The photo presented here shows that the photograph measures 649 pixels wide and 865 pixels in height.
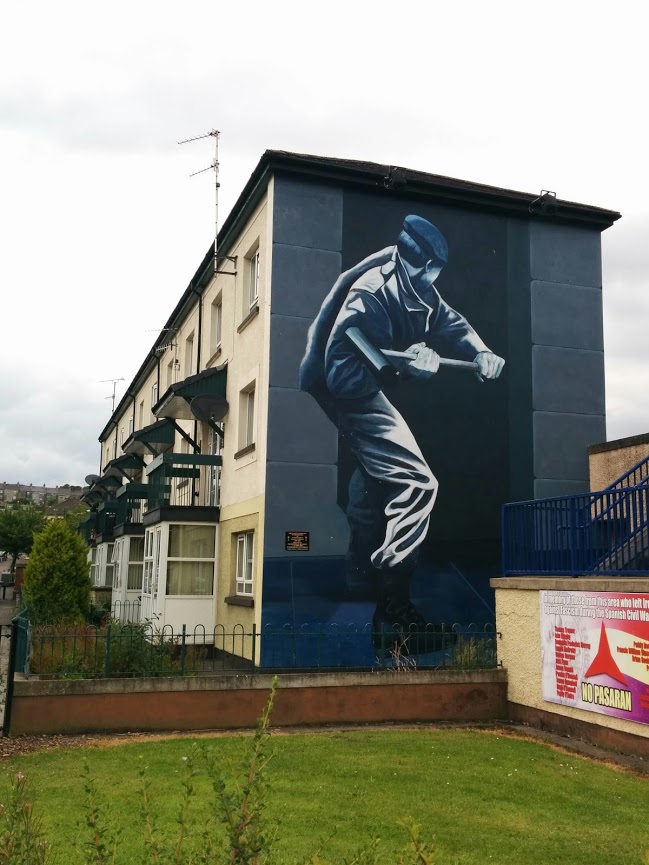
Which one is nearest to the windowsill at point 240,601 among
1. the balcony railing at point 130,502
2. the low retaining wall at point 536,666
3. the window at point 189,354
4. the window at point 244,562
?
the window at point 244,562

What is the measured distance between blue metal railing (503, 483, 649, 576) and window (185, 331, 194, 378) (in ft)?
43.6

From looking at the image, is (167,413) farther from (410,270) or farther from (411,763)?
(411,763)

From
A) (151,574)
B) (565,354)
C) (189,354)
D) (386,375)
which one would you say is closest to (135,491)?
(189,354)

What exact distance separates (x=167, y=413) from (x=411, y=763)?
1270cm

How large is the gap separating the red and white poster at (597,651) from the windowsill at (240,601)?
577 centimetres

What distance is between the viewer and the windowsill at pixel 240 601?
15.4 metres

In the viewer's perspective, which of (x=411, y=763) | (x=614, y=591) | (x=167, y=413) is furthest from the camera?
(x=167, y=413)

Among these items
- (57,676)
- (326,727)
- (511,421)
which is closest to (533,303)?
(511,421)

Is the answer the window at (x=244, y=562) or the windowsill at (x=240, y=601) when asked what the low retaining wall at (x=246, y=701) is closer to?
the windowsill at (x=240, y=601)

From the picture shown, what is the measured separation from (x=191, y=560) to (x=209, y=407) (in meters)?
3.41

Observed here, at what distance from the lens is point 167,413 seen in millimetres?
20359

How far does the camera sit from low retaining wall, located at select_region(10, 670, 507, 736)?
35.7ft

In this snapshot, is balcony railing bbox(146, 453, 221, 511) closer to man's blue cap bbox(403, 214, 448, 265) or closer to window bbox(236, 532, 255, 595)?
window bbox(236, 532, 255, 595)

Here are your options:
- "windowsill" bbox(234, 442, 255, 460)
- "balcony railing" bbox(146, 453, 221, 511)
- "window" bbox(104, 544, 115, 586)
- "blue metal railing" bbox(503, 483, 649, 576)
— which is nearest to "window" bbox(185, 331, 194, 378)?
"balcony railing" bbox(146, 453, 221, 511)
